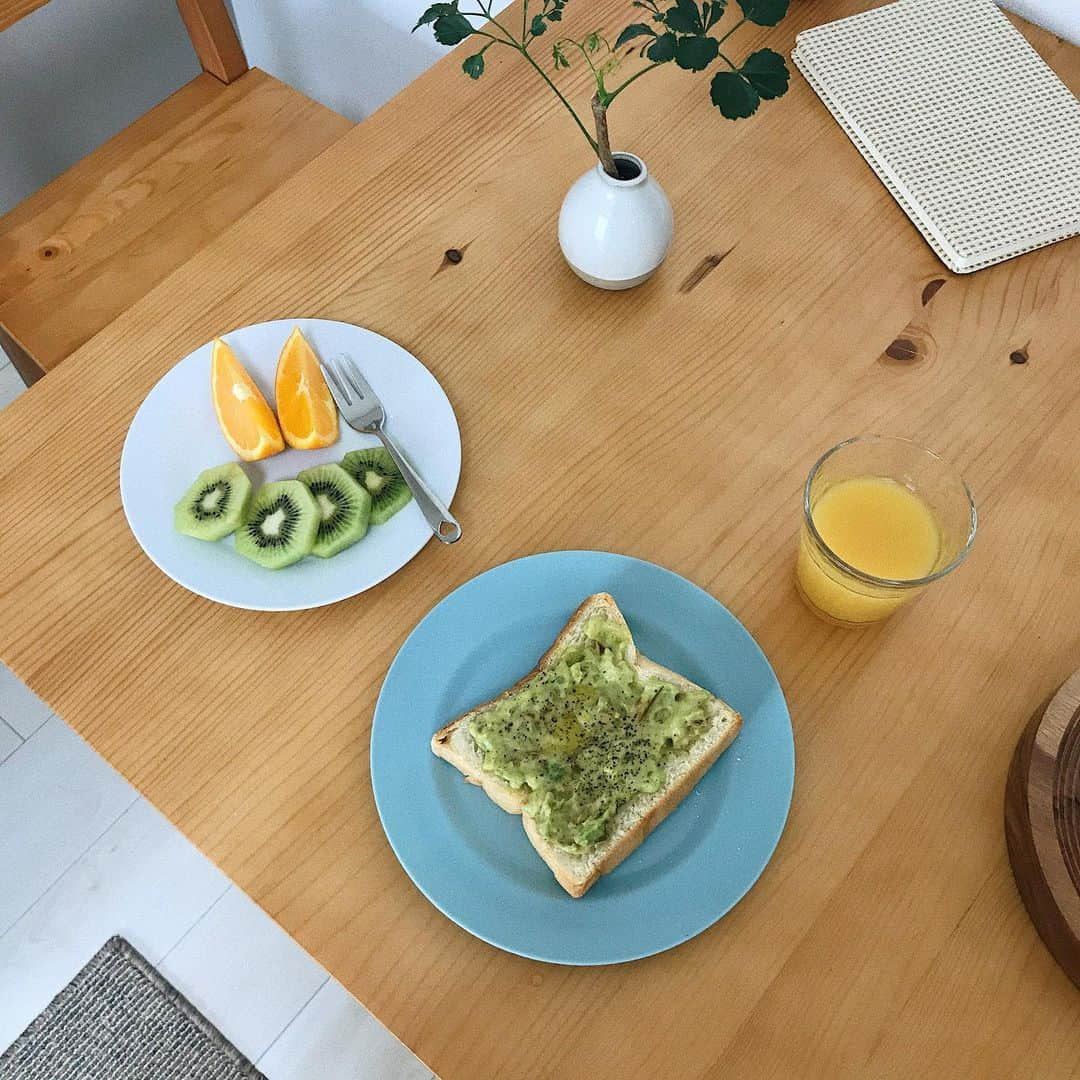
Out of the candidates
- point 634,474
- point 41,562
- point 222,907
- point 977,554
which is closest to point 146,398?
point 41,562

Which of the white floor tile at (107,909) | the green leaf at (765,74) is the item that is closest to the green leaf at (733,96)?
the green leaf at (765,74)

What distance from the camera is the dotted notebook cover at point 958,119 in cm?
100

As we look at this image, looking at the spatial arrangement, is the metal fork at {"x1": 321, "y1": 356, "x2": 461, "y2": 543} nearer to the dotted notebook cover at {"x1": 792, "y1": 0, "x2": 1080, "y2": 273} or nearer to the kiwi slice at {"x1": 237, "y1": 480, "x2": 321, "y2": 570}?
the kiwi slice at {"x1": 237, "y1": 480, "x2": 321, "y2": 570}

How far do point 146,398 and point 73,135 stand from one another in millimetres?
1475

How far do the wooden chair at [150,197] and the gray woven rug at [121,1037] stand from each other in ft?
3.24

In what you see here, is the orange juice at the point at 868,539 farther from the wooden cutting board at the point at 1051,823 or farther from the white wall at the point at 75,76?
the white wall at the point at 75,76

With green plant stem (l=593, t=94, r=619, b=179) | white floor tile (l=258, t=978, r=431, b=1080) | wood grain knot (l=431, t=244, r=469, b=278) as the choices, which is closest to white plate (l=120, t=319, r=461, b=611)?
wood grain knot (l=431, t=244, r=469, b=278)

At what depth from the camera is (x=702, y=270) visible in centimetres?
100

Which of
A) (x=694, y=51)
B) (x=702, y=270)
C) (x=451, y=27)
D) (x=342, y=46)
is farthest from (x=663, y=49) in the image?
(x=342, y=46)

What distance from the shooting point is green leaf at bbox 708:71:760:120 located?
75 centimetres

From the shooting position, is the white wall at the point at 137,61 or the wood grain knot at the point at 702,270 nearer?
the wood grain knot at the point at 702,270

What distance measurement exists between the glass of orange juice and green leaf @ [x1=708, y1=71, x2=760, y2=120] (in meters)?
0.28

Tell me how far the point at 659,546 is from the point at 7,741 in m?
1.39

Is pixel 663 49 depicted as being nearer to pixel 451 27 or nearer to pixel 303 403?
pixel 451 27
